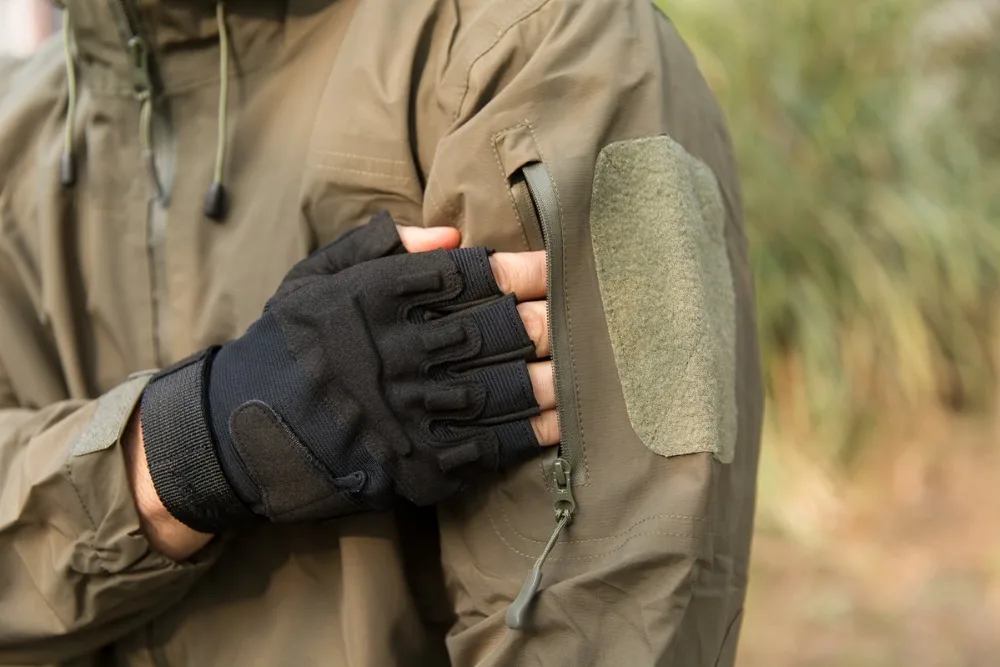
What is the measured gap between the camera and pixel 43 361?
3.53 ft

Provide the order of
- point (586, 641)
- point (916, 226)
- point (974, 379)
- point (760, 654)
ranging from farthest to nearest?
point (974, 379), point (916, 226), point (760, 654), point (586, 641)

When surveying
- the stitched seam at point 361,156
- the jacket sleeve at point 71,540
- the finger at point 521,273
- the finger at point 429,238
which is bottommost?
the jacket sleeve at point 71,540

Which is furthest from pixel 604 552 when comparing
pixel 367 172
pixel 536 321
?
pixel 367 172

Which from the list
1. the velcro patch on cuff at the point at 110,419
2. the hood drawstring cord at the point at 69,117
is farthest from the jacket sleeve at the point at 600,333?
the hood drawstring cord at the point at 69,117

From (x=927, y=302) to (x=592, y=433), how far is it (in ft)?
7.84

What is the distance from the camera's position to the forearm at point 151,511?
96 centimetres

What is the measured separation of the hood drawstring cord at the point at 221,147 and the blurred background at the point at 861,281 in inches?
80.9

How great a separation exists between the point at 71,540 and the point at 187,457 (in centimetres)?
17

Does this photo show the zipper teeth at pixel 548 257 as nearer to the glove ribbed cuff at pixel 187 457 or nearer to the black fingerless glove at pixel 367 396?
the black fingerless glove at pixel 367 396

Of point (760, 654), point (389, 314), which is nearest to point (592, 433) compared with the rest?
point (389, 314)

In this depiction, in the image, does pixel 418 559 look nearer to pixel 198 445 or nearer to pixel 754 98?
pixel 198 445

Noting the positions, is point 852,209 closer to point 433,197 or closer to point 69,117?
point 433,197

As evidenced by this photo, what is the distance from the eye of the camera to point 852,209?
2.83 meters

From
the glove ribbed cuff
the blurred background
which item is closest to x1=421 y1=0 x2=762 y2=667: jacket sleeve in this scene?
the glove ribbed cuff
